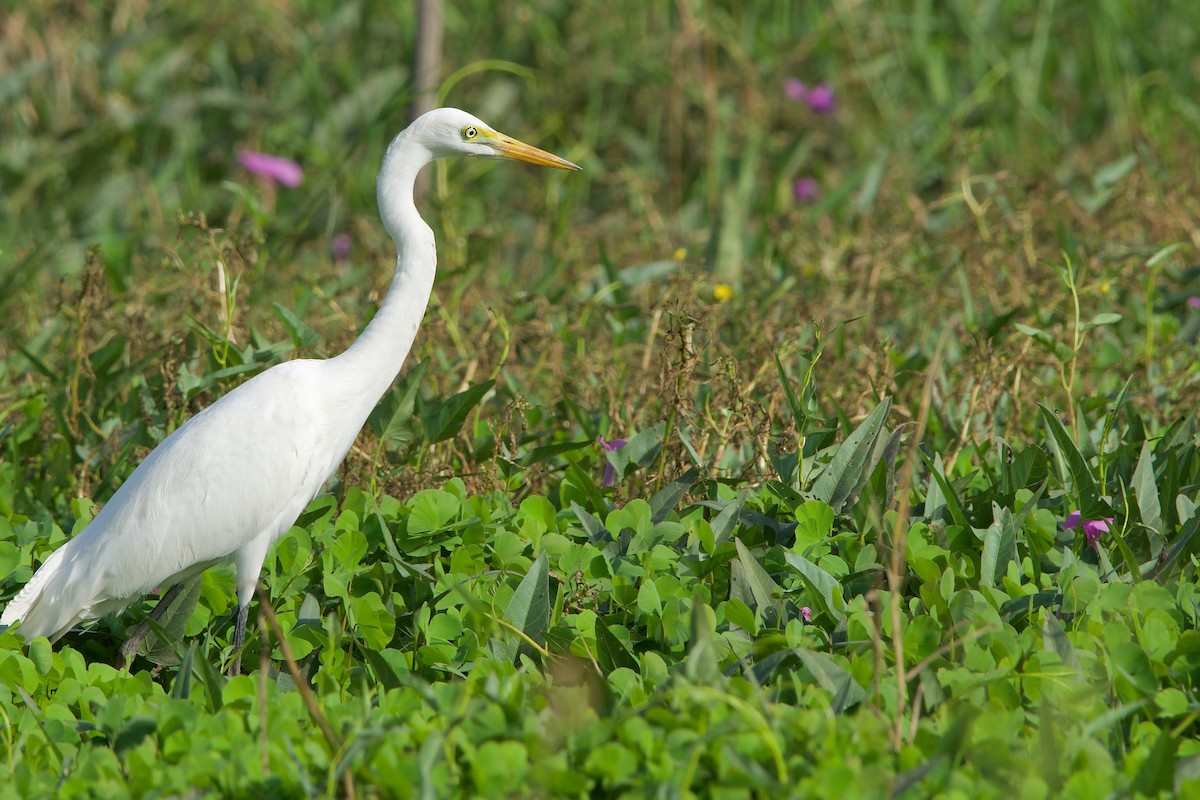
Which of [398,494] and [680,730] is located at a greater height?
[680,730]

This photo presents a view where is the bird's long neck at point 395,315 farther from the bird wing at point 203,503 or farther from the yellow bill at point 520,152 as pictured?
the yellow bill at point 520,152

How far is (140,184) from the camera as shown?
5598 millimetres

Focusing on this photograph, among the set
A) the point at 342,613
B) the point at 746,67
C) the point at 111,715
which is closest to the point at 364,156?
the point at 746,67

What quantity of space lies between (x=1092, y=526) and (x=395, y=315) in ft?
4.82

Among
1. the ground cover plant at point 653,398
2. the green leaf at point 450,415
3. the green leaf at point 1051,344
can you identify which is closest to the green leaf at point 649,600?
the ground cover plant at point 653,398

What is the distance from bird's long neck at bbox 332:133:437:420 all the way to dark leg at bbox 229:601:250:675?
1.52 feet

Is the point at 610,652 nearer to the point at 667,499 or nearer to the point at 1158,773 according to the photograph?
the point at 667,499

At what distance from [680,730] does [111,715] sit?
0.93 m

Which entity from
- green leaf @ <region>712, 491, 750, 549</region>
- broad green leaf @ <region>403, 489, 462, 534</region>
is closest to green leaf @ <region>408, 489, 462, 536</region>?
broad green leaf @ <region>403, 489, 462, 534</region>

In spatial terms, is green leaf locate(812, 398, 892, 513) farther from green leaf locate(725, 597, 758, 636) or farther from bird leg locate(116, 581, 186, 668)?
bird leg locate(116, 581, 186, 668)

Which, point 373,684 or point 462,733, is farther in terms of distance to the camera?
point 373,684

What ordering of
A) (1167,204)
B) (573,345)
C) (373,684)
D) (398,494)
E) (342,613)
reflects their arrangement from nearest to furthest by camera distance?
(373,684)
(342,613)
(398,494)
(573,345)
(1167,204)

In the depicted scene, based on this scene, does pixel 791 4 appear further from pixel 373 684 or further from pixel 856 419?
pixel 373 684

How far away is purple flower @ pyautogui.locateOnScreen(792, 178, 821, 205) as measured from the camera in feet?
18.0
